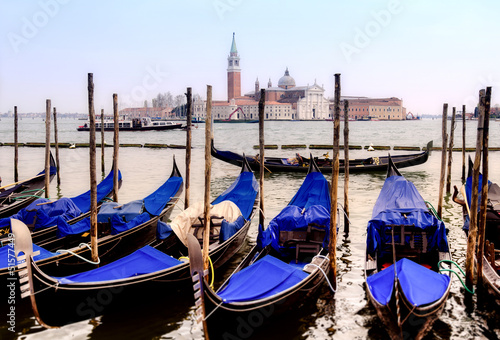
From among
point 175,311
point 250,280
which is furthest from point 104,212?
point 250,280

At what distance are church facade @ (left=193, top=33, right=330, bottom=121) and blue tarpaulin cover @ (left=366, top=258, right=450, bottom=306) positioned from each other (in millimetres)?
94635

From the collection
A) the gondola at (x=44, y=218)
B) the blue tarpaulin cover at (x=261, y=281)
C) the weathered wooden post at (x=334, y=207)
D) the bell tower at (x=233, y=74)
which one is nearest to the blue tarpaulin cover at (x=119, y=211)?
the gondola at (x=44, y=218)

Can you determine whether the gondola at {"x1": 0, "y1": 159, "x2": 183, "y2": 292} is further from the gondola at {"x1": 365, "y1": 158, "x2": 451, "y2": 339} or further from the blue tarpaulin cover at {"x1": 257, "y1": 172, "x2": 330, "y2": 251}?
the gondola at {"x1": 365, "y1": 158, "x2": 451, "y2": 339}

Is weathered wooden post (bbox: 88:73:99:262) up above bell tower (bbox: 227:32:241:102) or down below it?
below

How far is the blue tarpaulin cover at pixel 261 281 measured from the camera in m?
4.39

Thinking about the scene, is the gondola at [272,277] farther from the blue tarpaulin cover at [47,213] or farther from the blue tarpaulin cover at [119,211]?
the blue tarpaulin cover at [47,213]

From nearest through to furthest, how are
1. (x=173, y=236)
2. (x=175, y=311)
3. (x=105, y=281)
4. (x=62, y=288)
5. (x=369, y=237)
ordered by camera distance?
1. (x=62, y=288)
2. (x=105, y=281)
3. (x=175, y=311)
4. (x=369, y=237)
5. (x=173, y=236)

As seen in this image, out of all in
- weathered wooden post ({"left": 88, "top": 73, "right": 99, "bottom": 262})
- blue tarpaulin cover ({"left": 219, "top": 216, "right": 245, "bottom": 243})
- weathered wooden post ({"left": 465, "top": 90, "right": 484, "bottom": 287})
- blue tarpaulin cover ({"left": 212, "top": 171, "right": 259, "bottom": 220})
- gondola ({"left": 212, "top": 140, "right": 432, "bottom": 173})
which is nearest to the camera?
weathered wooden post ({"left": 465, "top": 90, "right": 484, "bottom": 287})

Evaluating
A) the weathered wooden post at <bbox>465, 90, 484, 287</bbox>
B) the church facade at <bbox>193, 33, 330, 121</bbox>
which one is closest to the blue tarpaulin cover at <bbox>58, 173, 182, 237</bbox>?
the weathered wooden post at <bbox>465, 90, 484, 287</bbox>

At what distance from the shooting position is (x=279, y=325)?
4859 mm

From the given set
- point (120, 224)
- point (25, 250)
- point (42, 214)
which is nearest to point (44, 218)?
point (42, 214)

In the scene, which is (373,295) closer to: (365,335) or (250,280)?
(365,335)

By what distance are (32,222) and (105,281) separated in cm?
302

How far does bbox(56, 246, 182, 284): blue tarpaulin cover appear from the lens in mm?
4820
